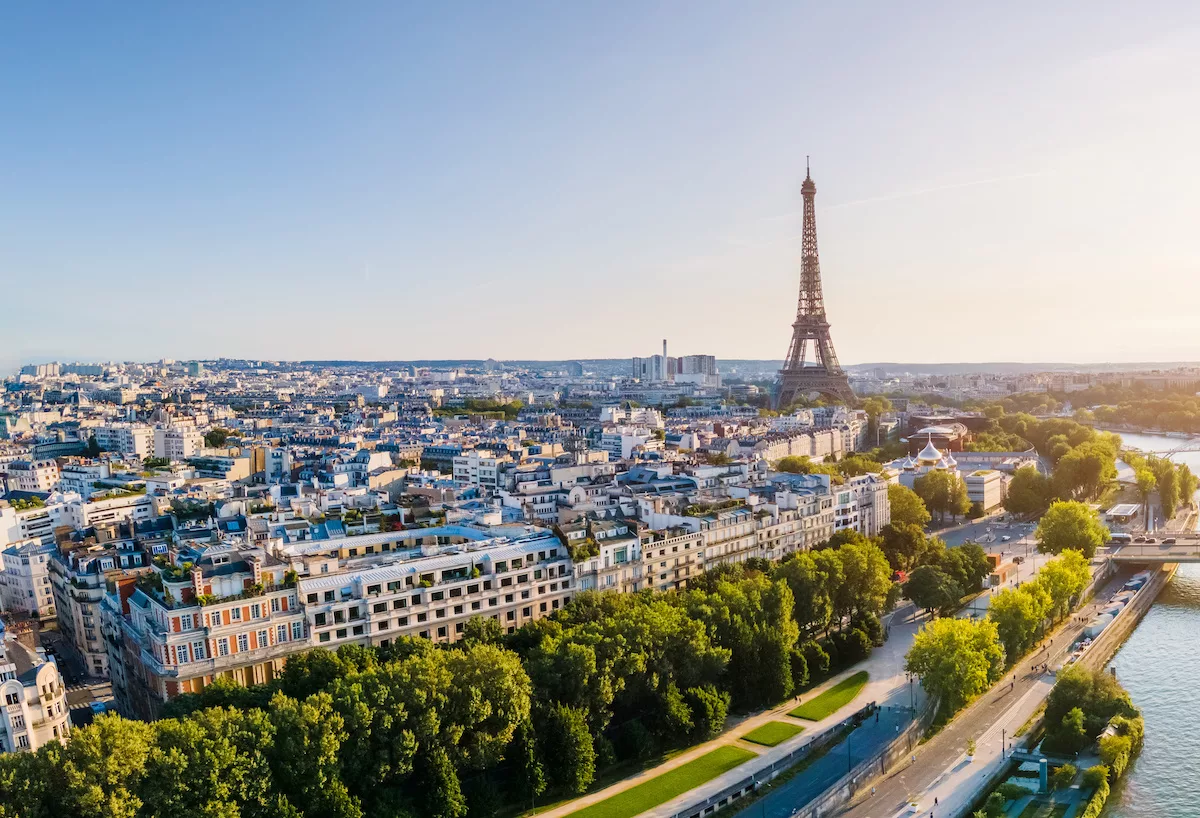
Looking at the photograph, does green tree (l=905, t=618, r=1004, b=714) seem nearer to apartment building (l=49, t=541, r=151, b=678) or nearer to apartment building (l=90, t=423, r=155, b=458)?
apartment building (l=49, t=541, r=151, b=678)

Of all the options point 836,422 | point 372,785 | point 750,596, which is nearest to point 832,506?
point 750,596

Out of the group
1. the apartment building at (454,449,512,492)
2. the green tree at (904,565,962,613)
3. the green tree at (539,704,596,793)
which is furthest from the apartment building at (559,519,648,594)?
the apartment building at (454,449,512,492)

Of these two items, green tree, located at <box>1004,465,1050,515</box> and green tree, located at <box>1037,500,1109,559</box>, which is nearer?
green tree, located at <box>1037,500,1109,559</box>

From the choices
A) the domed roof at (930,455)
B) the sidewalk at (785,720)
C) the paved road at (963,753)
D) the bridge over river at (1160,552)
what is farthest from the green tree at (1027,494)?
the paved road at (963,753)

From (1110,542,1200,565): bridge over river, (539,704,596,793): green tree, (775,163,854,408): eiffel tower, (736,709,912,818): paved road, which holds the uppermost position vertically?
(775,163,854,408): eiffel tower

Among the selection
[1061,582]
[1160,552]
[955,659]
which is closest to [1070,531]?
[1160,552]

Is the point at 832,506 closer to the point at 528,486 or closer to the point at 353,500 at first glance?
the point at 528,486

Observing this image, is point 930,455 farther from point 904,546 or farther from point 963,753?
point 963,753
